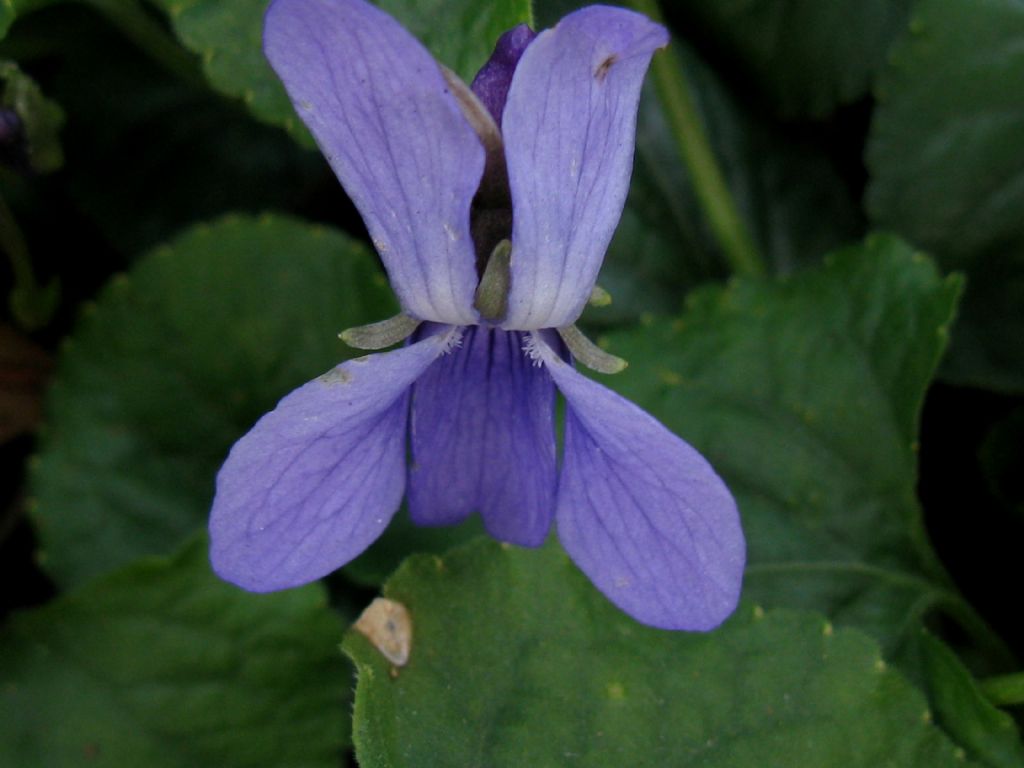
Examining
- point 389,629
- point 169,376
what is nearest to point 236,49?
point 169,376

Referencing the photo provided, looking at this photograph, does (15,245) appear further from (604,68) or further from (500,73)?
(604,68)

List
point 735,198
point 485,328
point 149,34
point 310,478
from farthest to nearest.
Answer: point 735,198
point 149,34
point 485,328
point 310,478

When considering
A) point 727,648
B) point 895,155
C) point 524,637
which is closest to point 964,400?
point 895,155

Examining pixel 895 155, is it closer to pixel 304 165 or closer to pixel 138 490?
pixel 304 165

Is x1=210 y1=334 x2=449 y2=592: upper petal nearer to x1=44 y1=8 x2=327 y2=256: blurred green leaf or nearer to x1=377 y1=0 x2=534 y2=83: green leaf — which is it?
x1=377 y1=0 x2=534 y2=83: green leaf

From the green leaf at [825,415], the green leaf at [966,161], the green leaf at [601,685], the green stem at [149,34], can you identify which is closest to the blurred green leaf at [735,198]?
the green leaf at [966,161]
